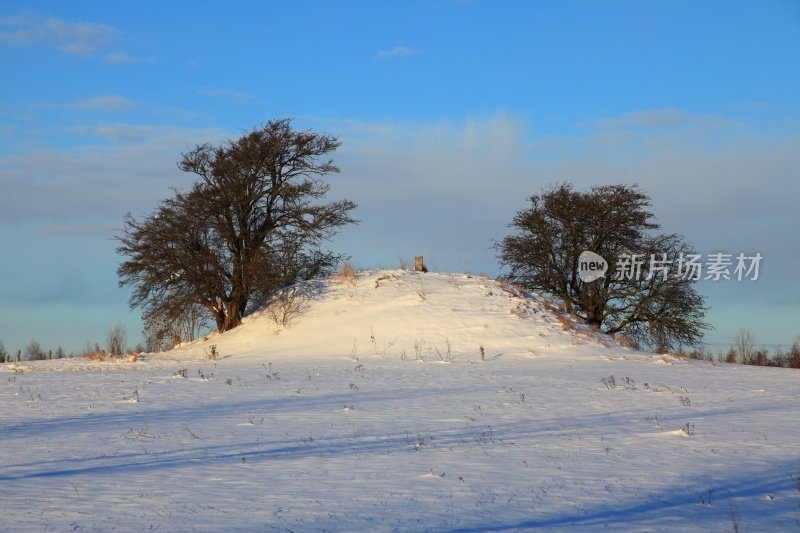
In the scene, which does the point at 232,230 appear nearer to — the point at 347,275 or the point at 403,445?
the point at 347,275

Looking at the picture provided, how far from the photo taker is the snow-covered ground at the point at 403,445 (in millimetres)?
8836

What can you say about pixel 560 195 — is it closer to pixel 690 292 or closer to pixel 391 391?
pixel 690 292

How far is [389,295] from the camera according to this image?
3162cm

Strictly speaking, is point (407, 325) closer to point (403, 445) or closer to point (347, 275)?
point (347, 275)

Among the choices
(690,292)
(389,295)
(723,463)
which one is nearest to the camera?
(723,463)

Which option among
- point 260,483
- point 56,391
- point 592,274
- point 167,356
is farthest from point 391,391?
point 592,274

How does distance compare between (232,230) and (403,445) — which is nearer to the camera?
(403,445)

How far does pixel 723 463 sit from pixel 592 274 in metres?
31.0

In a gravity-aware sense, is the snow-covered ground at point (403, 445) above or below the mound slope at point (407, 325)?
below

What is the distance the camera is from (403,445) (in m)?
12.4

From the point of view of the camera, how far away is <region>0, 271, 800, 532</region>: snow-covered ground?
29.0 ft

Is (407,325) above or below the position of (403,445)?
above

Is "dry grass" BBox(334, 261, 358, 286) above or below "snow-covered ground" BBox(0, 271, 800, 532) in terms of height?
above

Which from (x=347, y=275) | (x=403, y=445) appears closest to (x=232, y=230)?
(x=347, y=275)
